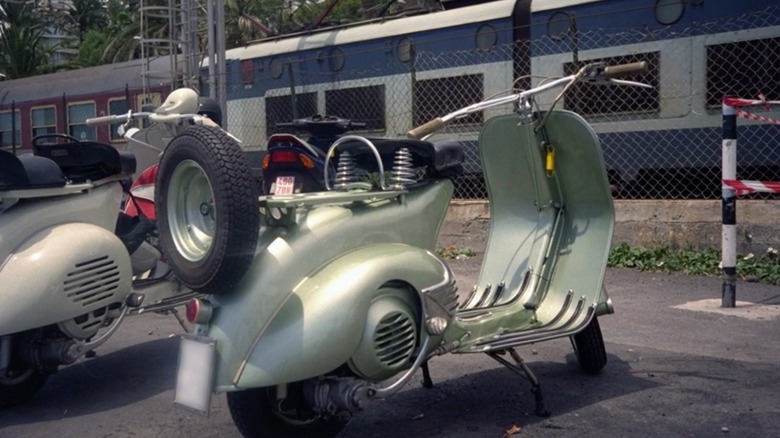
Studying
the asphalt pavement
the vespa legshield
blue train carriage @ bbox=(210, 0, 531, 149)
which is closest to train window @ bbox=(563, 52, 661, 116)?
blue train carriage @ bbox=(210, 0, 531, 149)

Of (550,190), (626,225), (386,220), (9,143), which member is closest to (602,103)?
(626,225)

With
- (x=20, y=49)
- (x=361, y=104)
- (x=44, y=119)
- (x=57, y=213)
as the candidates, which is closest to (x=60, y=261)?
(x=57, y=213)

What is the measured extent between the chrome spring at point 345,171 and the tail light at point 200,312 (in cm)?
86

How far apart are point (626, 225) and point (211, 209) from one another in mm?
5411

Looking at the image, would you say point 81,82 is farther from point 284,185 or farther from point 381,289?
point 381,289

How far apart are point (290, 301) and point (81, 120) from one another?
1671 centimetres

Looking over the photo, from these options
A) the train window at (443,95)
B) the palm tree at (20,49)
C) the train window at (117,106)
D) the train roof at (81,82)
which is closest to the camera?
the train window at (443,95)

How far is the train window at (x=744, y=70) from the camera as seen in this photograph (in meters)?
8.70

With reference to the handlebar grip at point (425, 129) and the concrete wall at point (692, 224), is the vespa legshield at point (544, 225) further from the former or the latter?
the concrete wall at point (692, 224)

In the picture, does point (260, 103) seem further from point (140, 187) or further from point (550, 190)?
point (550, 190)

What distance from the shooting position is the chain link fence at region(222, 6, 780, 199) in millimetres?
8797

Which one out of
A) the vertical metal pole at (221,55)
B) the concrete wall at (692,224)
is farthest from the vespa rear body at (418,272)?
the vertical metal pole at (221,55)

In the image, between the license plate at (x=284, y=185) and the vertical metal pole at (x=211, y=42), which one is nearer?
the license plate at (x=284, y=185)

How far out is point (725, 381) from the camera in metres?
4.55
